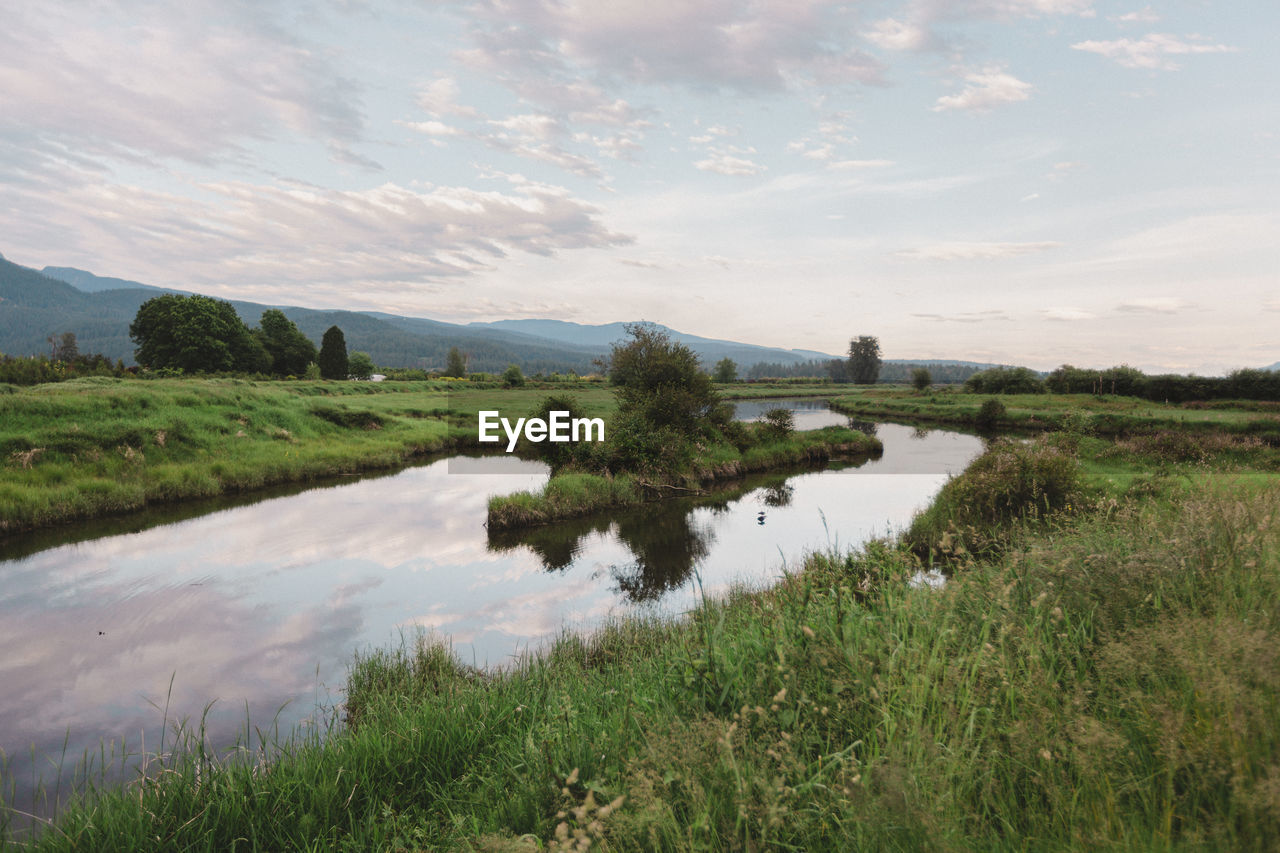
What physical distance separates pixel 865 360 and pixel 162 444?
152967 mm

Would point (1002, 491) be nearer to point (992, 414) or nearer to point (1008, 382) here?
point (992, 414)

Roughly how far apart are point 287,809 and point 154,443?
87.8 ft

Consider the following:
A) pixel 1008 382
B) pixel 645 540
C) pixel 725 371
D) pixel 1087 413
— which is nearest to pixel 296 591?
pixel 645 540

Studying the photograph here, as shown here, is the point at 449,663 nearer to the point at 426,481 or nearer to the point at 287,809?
the point at 287,809

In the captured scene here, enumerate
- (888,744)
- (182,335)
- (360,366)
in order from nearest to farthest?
(888,744)
(182,335)
(360,366)

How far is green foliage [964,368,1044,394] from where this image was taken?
82.6 metres

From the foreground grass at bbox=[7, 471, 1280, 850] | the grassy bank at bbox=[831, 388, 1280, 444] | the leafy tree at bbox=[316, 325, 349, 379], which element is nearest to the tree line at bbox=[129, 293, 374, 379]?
the leafy tree at bbox=[316, 325, 349, 379]

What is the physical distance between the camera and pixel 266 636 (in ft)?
37.8

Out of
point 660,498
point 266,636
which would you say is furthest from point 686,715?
point 660,498

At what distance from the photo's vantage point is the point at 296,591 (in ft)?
46.0

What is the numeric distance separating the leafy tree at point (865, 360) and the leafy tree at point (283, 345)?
12956 cm

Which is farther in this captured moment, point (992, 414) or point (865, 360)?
point (865, 360)

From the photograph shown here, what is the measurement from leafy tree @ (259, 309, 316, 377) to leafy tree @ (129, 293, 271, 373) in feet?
43.0

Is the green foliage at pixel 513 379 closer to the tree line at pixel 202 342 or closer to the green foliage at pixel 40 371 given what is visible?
the tree line at pixel 202 342
